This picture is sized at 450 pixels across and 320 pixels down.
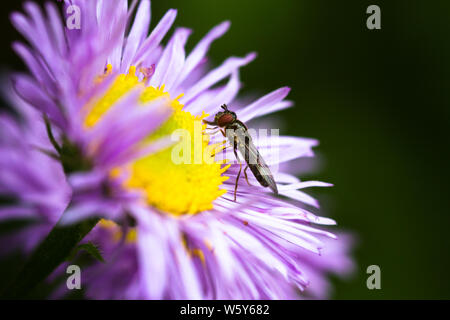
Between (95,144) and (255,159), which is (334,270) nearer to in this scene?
(255,159)

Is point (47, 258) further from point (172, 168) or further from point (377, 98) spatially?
point (377, 98)

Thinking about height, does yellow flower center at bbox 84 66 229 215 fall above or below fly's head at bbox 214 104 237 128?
below

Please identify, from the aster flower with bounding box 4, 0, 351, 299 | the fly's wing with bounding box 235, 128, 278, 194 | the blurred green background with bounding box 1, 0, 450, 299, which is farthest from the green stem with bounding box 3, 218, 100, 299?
the blurred green background with bounding box 1, 0, 450, 299

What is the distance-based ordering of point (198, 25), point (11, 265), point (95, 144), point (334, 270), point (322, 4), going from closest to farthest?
1. point (95, 144)
2. point (11, 265)
3. point (334, 270)
4. point (198, 25)
5. point (322, 4)

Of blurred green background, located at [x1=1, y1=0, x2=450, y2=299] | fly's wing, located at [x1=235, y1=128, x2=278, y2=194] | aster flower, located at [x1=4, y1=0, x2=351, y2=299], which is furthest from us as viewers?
blurred green background, located at [x1=1, y1=0, x2=450, y2=299]

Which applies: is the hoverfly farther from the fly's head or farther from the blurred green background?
the blurred green background

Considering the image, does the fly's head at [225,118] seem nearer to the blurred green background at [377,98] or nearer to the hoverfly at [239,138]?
the hoverfly at [239,138]

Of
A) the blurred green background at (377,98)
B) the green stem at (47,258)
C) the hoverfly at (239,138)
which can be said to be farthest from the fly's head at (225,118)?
the blurred green background at (377,98)

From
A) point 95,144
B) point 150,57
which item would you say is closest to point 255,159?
point 150,57

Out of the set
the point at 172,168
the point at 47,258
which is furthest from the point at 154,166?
the point at 47,258
